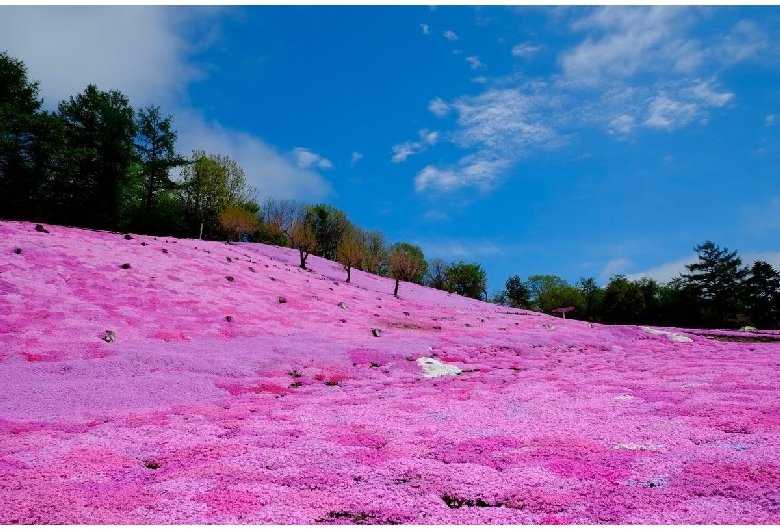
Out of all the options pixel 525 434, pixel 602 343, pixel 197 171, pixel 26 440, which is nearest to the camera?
pixel 26 440

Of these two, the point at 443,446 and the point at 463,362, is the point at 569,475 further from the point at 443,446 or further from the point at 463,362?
the point at 463,362

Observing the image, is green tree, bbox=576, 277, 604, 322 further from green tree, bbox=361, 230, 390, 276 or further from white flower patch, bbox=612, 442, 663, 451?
white flower patch, bbox=612, 442, 663, 451

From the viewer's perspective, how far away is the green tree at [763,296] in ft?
244

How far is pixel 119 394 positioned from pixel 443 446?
30.1 ft

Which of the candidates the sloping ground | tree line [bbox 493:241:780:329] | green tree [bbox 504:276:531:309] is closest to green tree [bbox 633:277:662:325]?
tree line [bbox 493:241:780:329]

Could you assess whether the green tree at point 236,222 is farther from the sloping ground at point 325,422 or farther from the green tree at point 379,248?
the sloping ground at point 325,422

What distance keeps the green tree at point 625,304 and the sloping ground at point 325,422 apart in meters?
73.1

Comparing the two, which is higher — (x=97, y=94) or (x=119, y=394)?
(x=97, y=94)

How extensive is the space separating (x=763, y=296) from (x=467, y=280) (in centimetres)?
5524

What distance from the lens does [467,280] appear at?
101500mm

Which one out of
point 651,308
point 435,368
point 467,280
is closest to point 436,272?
point 467,280

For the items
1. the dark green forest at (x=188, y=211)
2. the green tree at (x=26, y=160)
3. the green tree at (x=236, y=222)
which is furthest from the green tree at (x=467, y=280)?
the green tree at (x=26, y=160)

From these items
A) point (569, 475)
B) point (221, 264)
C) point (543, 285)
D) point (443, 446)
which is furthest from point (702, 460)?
point (543, 285)

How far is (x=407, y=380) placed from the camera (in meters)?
15.9
